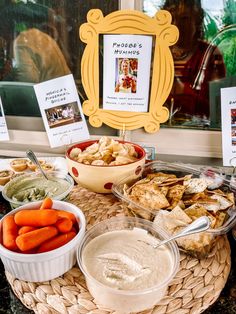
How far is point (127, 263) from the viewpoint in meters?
0.61

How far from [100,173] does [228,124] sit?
1.38 feet

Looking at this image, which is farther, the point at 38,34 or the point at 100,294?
the point at 38,34

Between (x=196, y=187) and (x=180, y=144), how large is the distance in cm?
28

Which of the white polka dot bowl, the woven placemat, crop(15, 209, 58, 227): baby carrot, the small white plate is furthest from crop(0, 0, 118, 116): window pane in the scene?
the woven placemat

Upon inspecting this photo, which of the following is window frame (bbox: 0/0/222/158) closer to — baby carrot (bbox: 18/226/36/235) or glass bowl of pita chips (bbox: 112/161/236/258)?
glass bowl of pita chips (bbox: 112/161/236/258)

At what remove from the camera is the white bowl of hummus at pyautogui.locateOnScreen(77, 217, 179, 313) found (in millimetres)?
560

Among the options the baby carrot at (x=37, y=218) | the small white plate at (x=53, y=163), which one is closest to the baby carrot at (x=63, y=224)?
the baby carrot at (x=37, y=218)

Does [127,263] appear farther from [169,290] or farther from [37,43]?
[37,43]

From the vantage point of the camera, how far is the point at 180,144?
1067 millimetres

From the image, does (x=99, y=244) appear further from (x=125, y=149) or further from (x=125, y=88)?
(x=125, y=88)

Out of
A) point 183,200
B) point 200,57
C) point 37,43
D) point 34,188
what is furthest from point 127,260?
point 37,43

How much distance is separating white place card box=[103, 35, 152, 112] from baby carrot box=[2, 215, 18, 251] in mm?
508

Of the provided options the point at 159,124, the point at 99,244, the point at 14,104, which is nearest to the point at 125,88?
the point at 159,124

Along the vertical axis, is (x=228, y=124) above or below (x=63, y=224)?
above
